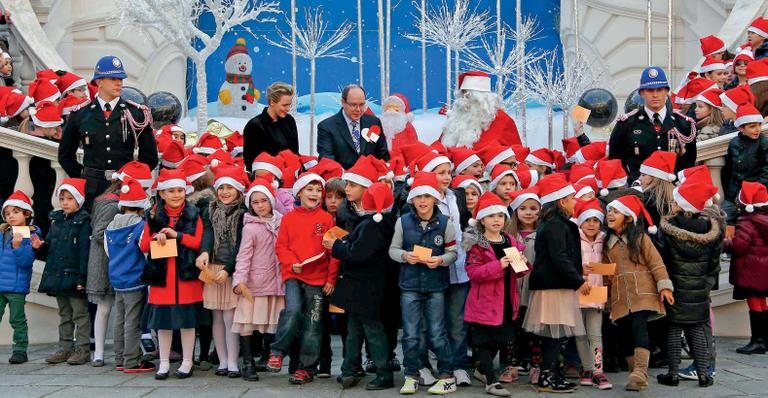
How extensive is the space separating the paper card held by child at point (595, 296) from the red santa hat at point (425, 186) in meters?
1.17

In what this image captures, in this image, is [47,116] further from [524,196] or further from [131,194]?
[524,196]

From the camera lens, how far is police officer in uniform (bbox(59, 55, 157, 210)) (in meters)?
9.34

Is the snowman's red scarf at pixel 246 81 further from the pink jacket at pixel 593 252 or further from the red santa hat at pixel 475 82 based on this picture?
the pink jacket at pixel 593 252

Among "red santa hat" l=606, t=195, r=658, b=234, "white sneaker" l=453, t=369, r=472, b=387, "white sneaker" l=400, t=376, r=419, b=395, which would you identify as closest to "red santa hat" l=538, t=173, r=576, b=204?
"red santa hat" l=606, t=195, r=658, b=234

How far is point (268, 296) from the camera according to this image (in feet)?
27.4

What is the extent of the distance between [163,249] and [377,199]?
154 cm

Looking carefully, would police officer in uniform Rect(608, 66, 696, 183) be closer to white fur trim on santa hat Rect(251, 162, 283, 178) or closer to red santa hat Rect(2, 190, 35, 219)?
white fur trim on santa hat Rect(251, 162, 283, 178)

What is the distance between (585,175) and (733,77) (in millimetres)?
3830

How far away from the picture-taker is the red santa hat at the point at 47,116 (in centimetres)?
1066

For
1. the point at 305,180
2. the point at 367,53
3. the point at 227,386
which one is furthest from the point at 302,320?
the point at 367,53

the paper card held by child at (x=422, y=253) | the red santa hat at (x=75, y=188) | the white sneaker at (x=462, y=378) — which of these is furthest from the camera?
the red santa hat at (x=75, y=188)

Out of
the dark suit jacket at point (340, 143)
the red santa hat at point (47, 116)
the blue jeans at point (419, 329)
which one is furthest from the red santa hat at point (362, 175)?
the red santa hat at point (47, 116)

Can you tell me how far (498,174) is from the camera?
8.78 meters

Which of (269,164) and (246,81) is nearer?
(269,164)
